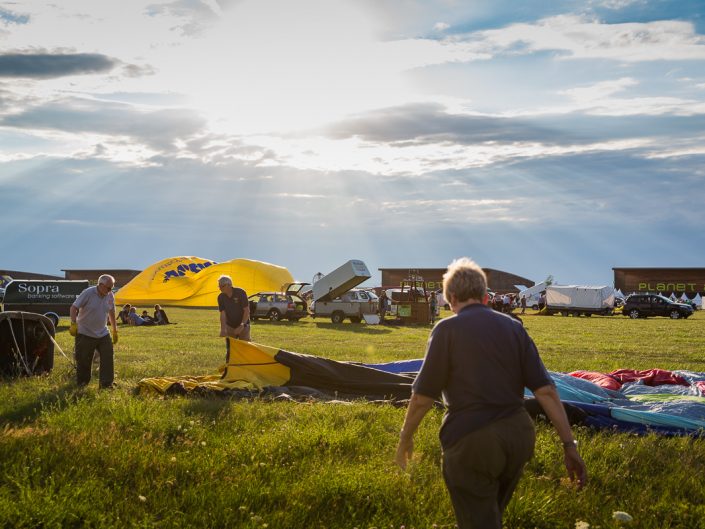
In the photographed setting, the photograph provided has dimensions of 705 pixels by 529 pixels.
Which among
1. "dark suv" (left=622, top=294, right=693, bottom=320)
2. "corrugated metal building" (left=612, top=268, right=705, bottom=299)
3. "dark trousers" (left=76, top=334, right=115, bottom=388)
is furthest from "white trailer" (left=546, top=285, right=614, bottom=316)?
"dark trousers" (left=76, top=334, right=115, bottom=388)

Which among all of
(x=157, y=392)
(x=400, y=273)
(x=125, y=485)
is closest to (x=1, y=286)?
(x=400, y=273)

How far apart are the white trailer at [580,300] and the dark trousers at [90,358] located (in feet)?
154

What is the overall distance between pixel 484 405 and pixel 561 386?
5.52 m

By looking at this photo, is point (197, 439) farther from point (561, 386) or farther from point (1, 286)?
point (1, 286)

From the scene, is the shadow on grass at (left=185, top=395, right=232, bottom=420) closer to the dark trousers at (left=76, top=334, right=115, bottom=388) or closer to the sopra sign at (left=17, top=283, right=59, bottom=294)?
the dark trousers at (left=76, top=334, right=115, bottom=388)

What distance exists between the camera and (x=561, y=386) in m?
9.20

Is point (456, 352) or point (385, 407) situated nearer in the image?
point (456, 352)

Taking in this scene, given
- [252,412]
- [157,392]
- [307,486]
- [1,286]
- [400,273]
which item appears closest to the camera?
[307,486]

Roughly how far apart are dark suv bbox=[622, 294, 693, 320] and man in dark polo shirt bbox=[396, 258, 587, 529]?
1843 inches

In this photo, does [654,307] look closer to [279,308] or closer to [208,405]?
[279,308]

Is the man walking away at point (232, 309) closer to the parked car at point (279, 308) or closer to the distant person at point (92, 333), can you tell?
the distant person at point (92, 333)

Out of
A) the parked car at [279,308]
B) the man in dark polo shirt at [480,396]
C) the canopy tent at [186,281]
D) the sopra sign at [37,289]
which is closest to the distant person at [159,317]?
the sopra sign at [37,289]

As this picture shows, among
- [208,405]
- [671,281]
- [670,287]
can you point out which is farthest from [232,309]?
[671,281]

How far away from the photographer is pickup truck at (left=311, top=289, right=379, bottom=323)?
35.1m
